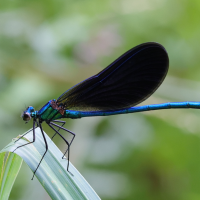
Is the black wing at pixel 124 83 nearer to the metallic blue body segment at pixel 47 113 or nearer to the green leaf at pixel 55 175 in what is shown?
the metallic blue body segment at pixel 47 113

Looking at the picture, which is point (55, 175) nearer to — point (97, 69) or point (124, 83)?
point (124, 83)

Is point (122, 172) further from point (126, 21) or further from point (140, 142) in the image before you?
point (126, 21)

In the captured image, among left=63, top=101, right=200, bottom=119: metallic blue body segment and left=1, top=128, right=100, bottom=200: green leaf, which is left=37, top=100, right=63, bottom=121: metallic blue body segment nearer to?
left=63, top=101, right=200, bottom=119: metallic blue body segment

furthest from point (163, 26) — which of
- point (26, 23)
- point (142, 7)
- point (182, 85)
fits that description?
point (26, 23)

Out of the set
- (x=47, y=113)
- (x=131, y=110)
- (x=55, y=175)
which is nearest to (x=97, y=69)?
(x=131, y=110)

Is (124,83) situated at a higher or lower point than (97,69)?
lower

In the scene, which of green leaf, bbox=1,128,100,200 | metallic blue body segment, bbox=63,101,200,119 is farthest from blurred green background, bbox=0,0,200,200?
green leaf, bbox=1,128,100,200
